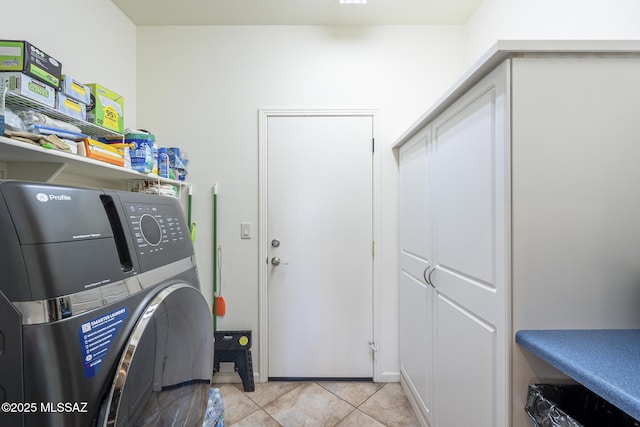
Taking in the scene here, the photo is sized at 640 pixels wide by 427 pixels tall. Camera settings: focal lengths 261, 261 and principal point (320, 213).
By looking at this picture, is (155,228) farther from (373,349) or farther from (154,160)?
(373,349)

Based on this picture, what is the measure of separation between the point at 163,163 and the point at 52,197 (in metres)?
1.30

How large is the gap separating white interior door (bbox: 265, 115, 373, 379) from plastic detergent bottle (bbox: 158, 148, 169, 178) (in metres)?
0.65

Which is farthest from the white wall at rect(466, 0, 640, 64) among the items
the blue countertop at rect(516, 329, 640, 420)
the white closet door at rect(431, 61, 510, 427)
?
the blue countertop at rect(516, 329, 640, 420)

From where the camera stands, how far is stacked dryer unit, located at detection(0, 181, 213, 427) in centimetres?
41

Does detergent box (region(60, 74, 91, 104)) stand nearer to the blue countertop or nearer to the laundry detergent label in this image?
the laundry detergent label

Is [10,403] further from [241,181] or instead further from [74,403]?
[241,181]

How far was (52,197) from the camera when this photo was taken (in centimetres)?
48

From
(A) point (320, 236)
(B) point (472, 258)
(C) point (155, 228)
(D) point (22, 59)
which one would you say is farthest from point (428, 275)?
(D) point (22, 59)

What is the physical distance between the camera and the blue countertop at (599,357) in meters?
0.58

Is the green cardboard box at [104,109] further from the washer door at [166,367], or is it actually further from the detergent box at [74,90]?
the washer door at [166,367]

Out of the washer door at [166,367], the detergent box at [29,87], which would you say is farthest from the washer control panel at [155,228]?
the detergent box at [29,87]

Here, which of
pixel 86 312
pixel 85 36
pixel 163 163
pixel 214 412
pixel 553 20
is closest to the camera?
pixel 86 312

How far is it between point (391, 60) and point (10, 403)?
7.55 ft

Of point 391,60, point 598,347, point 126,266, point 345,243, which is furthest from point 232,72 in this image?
point 598,347
